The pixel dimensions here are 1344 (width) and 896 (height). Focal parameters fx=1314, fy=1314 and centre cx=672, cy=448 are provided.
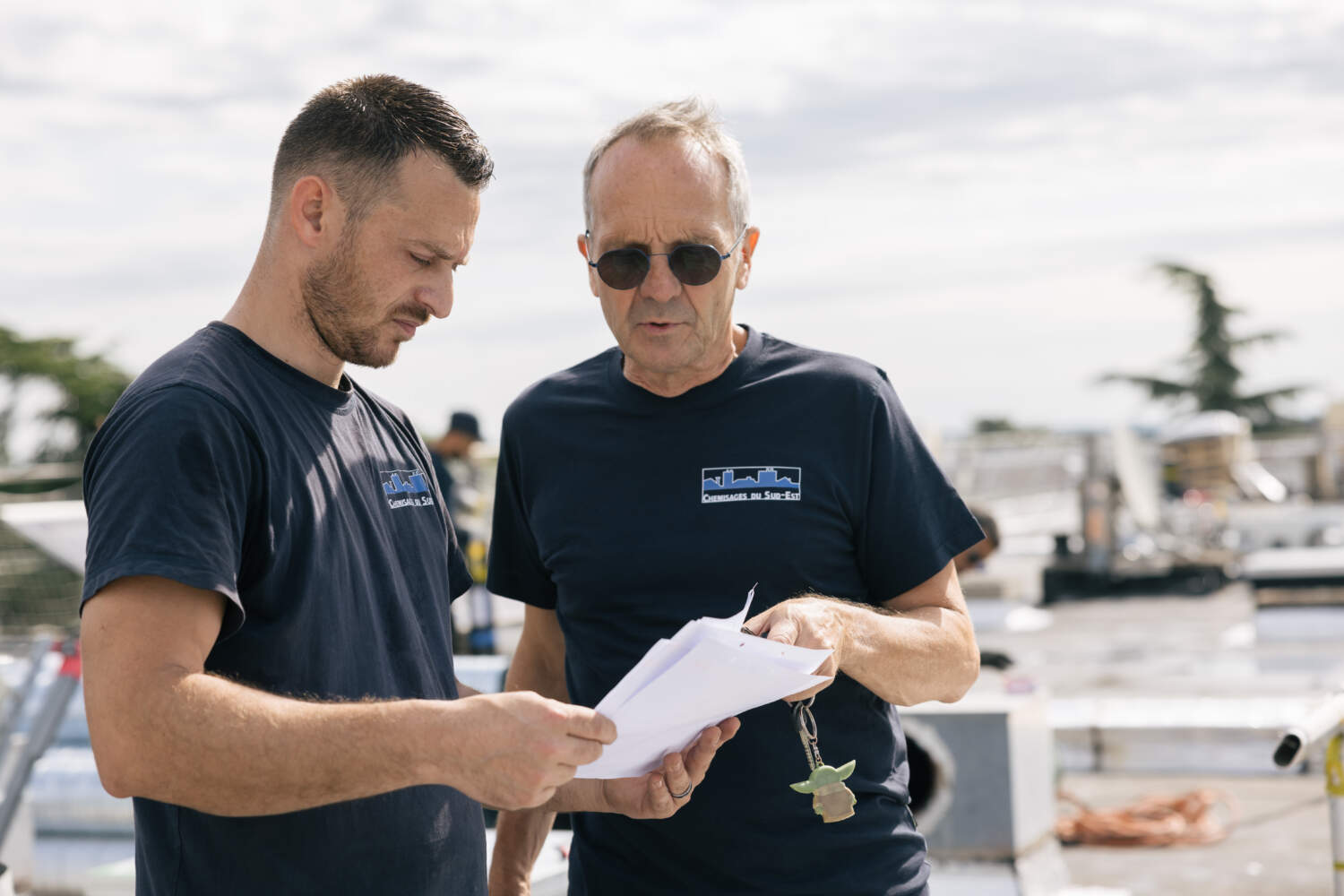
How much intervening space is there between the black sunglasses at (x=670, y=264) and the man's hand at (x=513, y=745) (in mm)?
939

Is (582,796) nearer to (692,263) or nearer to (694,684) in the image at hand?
(694,684)

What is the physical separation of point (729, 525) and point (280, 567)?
81 centimetres

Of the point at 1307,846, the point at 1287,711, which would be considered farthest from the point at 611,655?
the point at 1287,711

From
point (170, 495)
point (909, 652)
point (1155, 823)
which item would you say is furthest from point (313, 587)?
point (1155, 823)

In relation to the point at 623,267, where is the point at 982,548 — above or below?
below

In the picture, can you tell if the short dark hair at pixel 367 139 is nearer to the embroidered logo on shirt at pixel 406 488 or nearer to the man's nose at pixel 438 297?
the man's nose at pixel 438 297

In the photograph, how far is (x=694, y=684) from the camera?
1732mm

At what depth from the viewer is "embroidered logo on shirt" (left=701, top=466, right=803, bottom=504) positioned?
2.29m

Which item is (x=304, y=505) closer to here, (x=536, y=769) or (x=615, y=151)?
(x=536, y=769)

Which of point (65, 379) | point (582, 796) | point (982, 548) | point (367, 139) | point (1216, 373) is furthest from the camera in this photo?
point (1216, 373)

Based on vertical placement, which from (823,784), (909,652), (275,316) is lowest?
(823,784)

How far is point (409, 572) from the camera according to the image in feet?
6.92

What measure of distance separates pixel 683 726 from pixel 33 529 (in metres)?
3.48

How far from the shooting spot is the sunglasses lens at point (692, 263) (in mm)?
2314
